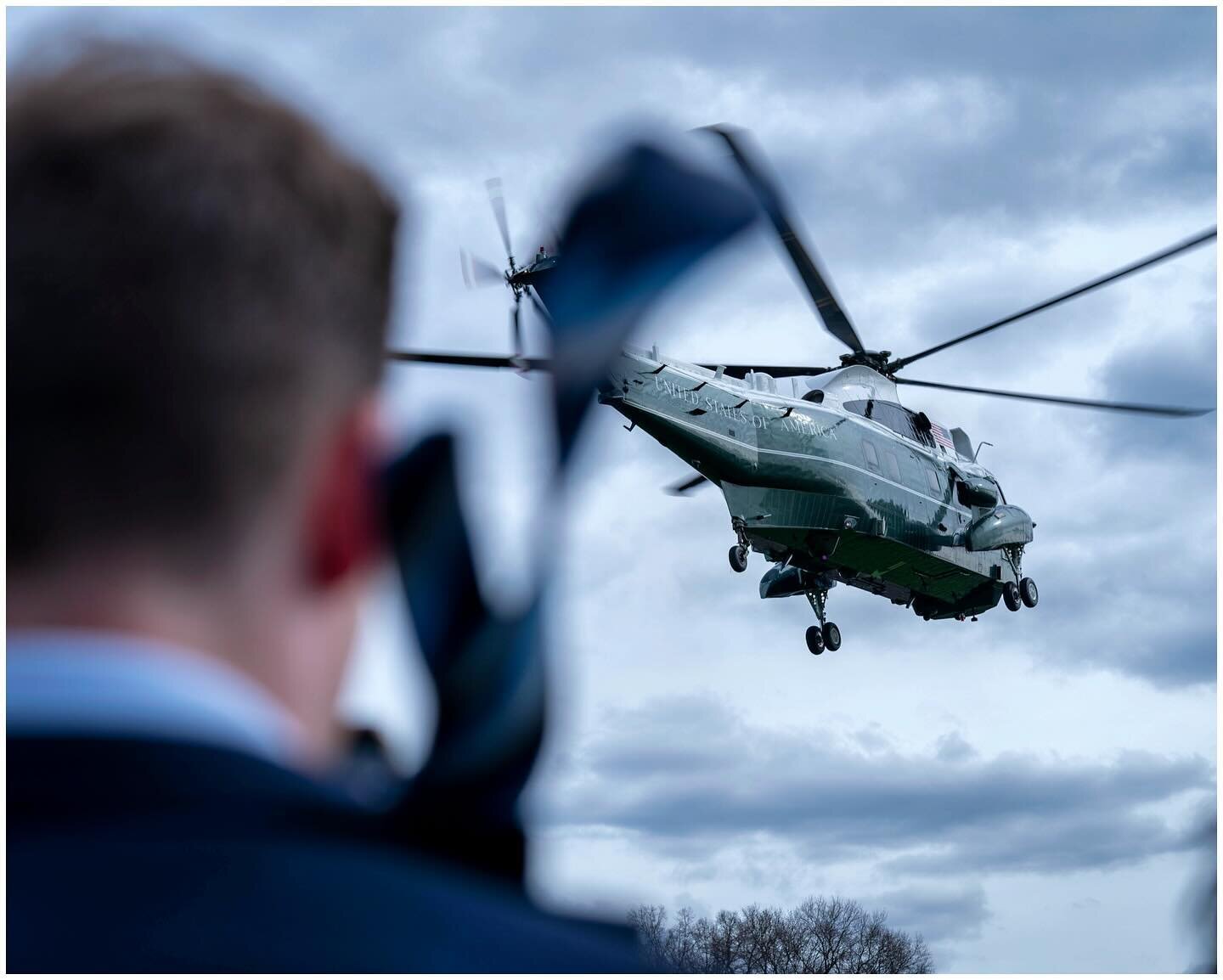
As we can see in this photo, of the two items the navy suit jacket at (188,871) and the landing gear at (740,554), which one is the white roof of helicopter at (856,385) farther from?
the navy suit jacket at (188,871)

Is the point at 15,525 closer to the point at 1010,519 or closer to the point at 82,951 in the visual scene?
the point at 82,951

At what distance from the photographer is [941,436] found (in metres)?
29.6

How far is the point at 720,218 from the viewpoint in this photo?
137cm

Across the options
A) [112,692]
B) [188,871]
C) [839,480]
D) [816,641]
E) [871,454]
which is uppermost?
[871,454]

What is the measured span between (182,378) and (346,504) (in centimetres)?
17

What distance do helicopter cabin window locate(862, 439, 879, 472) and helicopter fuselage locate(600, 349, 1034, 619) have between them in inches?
1.3

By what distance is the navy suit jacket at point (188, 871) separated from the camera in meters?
1.05

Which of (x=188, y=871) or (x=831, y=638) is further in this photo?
(x=831, y=638)

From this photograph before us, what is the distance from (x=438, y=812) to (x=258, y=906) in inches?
10.0

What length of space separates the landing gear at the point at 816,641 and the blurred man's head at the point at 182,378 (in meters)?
27.9

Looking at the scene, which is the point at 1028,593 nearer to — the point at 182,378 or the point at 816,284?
the point at 816,284

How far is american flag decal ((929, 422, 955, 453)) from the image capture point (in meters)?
29.2

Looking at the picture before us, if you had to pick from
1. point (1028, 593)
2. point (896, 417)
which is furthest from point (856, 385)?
point (1028, 593)

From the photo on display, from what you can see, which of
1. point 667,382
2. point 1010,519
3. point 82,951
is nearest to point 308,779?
point 82,951
